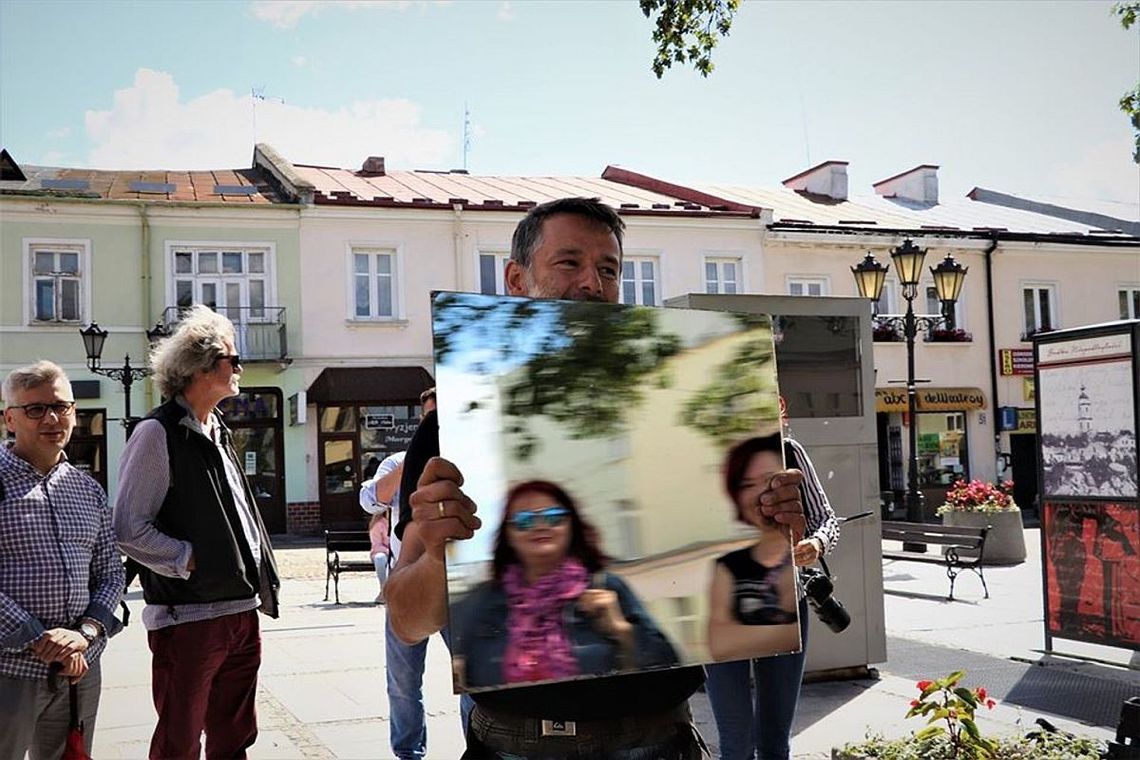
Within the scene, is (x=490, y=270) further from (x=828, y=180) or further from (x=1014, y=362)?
(x=1014, y=362)

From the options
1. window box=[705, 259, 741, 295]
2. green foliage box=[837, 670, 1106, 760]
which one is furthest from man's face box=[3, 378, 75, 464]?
window box=[705, 259, 741, 295]

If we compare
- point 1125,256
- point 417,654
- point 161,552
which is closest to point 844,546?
point 417,654

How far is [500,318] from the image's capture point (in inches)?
82.7

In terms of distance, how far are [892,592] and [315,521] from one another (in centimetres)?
1669

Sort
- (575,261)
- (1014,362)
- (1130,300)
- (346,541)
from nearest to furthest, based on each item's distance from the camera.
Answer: (575,261), (346,541), (1014,362), (1130,300)

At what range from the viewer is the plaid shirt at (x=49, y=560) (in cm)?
403

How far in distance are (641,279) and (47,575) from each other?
26.3 meters

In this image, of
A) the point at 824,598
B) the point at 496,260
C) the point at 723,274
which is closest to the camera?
the point at 824,598

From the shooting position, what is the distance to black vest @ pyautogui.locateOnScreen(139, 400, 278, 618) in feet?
13.9

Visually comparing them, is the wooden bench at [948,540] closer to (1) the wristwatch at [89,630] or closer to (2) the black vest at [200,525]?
(2) the black vest at [200,525]

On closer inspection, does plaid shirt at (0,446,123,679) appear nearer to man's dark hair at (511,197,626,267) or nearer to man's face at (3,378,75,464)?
man's face at (3,378,75,464)

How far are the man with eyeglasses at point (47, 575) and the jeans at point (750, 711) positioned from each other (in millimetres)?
2533

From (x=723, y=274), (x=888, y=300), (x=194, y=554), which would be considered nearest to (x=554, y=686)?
(x=194, y=554)

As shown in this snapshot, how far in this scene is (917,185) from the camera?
3791 cm
